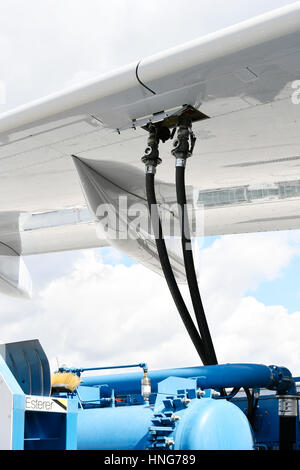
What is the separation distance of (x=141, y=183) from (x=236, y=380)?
298cm

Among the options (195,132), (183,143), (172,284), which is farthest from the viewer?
(195,132)

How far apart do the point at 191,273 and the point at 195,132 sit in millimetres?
1501

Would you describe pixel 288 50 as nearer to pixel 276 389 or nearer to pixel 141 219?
pixel 276 389

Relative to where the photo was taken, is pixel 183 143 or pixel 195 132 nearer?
pixel 183 143

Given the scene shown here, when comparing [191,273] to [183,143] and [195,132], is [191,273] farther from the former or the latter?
[195,132]

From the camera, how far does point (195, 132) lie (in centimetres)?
592

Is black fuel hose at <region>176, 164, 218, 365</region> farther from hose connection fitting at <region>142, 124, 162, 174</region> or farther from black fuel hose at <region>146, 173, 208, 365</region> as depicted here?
hose connection fitting at <region>142, 124, 162, 174</region>

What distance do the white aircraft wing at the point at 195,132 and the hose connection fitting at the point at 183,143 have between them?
0.46ft

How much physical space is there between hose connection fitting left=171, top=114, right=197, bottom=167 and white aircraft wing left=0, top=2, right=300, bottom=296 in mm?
140

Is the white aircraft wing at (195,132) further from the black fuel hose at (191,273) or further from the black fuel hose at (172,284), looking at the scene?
the black fuel hose at (172,284)

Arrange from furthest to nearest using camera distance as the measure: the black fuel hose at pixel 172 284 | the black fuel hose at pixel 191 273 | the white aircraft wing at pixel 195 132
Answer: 1. the black fuel hose at pixel 172 284
2. the black fuel hose at pixel 191 273
3. the white aircraft wing at pixel 195 132

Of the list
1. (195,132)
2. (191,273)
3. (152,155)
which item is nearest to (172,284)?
(191,273)

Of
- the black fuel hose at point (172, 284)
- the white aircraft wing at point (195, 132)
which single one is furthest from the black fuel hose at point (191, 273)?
the white aircraft wing at point (195, 132)

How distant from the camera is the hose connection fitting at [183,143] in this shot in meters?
5.10
